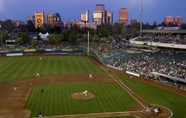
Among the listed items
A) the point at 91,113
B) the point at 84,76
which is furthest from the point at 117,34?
the point at 91,113

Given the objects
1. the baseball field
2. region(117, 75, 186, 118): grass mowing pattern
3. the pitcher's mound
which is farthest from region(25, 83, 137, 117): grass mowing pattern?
region(117, 75, 186, 118): grass mowing pattern

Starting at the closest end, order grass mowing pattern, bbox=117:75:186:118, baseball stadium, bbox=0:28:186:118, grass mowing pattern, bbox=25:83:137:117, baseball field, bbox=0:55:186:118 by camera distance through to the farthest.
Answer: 1. baseball field, bbox=0:55:186:118
2. baseball stadium, bbox=0:28:186:118
3. grass mowing pattern, bbox=25:83:137:117
4. grass mowing pattern, bbox=117:75:186:118

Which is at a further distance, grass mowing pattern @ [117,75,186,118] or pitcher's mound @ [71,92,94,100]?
pitcher's mound @ [71,92,94,100]

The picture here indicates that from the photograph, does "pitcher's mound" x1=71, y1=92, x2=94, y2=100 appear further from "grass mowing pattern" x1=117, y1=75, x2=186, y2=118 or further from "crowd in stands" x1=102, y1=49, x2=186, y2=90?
"crowd in stands" x1=102, y1=49, x2=186, y2=90

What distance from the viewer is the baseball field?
73.8ft

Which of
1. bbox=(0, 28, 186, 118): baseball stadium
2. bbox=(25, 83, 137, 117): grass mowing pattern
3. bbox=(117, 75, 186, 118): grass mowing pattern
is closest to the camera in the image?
bbox=(0, 28, 186, 118): baseball stadium

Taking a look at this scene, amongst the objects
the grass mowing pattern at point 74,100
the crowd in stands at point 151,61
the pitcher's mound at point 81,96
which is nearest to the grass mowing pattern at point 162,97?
the grass mowing pattern at point 74,100

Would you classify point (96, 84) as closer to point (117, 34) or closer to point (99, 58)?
point (99, 58)

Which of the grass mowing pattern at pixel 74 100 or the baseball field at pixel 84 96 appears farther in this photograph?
the grass mowing pattern at pixel 74 100

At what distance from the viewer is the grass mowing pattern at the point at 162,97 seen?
2394 centimetres

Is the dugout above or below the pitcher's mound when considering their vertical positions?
above

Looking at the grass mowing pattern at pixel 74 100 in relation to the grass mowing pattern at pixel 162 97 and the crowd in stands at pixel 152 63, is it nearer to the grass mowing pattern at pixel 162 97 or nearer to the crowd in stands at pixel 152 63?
the grass mowing pattern at pixel 162 97

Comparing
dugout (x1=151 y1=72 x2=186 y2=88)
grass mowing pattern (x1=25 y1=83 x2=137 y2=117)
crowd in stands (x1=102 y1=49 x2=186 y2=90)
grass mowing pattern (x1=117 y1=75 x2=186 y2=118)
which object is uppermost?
crowd in stands (x1=102 y1=49 x2=186 y2=90)

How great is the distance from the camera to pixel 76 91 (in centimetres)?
3012
